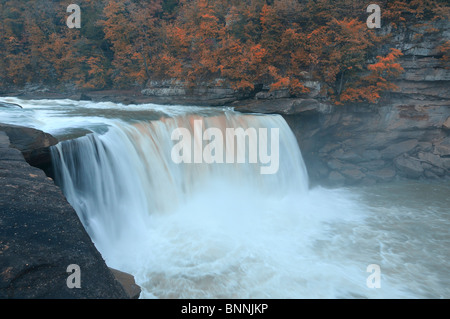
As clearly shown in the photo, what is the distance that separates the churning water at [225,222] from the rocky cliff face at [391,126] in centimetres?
217

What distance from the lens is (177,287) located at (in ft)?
18.9

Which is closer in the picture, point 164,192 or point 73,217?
point 73,217

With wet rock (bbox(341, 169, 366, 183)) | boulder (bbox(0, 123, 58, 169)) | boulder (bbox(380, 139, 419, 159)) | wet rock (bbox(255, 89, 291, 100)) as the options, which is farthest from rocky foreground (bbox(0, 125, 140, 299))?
boulder (bbox(380, 139, 419, 159))

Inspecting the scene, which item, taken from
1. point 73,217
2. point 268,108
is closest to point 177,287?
point 73,217

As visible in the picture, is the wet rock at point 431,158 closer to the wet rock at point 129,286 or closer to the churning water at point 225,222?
the churning water at point 225,222

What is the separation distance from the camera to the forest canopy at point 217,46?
1326cm

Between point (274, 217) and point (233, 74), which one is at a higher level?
point (233, 74)

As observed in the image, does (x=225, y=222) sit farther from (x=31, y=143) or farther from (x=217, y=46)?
(x=217, y=46)

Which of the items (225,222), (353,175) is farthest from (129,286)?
(353,175)

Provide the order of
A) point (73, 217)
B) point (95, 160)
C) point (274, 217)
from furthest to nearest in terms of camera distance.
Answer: point (274, 217) < point (95, 160) < point (73, 217)

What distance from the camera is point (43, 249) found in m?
2.63

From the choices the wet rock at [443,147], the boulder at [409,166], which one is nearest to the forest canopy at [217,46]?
the boulder at [409,166]
